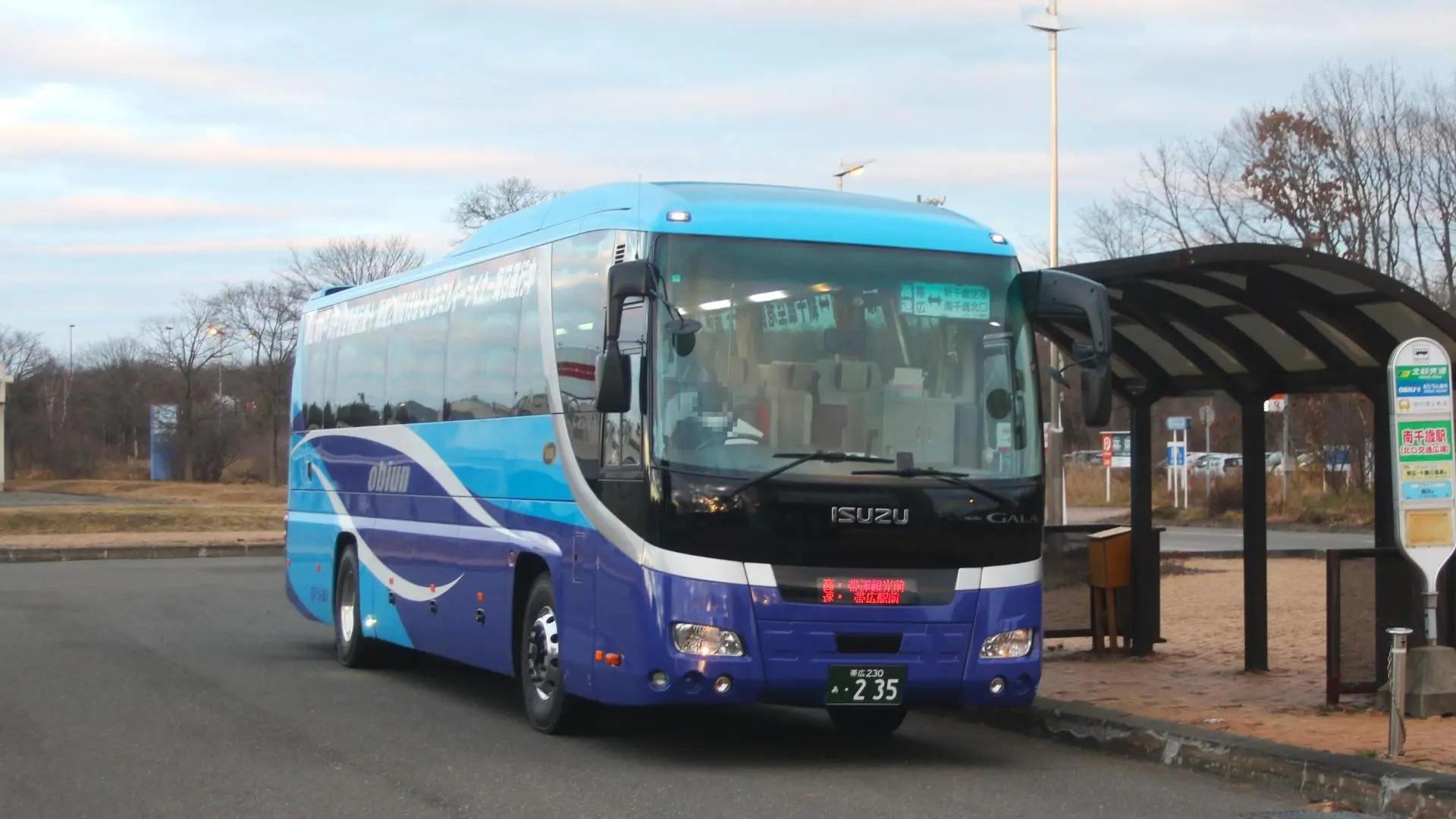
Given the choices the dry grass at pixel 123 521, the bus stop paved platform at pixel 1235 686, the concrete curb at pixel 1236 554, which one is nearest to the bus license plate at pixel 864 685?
the bus stop paved platform at pixel 1235 686

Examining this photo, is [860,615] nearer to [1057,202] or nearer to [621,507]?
[621,507]

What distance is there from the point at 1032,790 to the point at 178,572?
21.2m

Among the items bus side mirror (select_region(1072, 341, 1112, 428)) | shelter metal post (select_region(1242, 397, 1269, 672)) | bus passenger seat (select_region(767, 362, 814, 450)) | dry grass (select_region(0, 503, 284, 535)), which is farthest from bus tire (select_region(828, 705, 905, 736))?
dry grass (select_region(0, 503, 284, 535))

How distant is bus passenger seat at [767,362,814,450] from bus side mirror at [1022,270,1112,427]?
1.44 meters

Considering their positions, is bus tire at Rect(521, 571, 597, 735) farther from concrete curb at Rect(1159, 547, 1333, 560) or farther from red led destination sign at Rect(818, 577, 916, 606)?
concrete curb at Rect(1159, 547, 1333, 560)

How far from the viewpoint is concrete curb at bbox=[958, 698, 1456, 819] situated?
8664mm

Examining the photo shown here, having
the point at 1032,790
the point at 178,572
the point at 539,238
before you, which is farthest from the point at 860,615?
the point at 178,572

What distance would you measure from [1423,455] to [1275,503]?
38.2 m

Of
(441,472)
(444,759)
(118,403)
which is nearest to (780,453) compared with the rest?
(444,759)

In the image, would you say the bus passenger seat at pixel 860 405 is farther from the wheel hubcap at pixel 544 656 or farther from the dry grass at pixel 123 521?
the dry grass at pixel 123 521

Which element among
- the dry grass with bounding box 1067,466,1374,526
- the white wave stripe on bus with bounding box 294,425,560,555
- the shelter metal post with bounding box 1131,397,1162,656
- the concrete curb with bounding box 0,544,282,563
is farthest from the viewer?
the dry grass with bounding box 1067,466,1374,526

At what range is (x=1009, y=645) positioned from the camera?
10086 millimetres

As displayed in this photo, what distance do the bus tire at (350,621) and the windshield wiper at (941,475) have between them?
6.76 meters

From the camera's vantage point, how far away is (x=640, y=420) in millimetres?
9719
